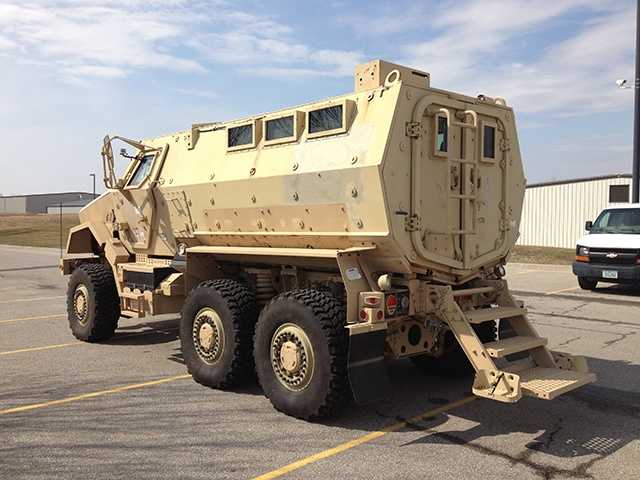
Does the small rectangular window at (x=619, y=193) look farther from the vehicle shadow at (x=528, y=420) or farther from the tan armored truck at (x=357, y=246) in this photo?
the vehicle shadow at (x=528, y=420)

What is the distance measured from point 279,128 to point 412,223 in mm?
1782

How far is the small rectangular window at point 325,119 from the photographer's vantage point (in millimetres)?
5605

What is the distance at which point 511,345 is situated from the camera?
5.41m

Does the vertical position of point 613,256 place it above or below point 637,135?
below

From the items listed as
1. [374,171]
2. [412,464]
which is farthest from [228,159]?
[412,464]

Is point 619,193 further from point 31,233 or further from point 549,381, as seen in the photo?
point 31,233

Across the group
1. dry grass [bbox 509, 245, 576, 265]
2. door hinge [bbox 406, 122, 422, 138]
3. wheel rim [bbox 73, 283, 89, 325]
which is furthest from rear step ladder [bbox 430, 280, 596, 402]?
dry grass [bbox 509, 245, 576, 265]

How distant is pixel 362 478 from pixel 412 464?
432mm

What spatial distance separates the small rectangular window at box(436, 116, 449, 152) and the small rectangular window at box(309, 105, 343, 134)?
0.91 metres

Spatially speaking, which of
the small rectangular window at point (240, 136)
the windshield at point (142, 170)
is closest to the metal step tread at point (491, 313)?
the small rectangular window at point (240, 136)

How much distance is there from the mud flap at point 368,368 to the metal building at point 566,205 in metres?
24.3

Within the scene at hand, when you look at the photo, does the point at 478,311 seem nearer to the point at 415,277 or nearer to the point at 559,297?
the point at 415,277

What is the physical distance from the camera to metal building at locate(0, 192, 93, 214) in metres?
128

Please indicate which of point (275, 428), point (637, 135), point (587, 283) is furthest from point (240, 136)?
point (637, 135)
